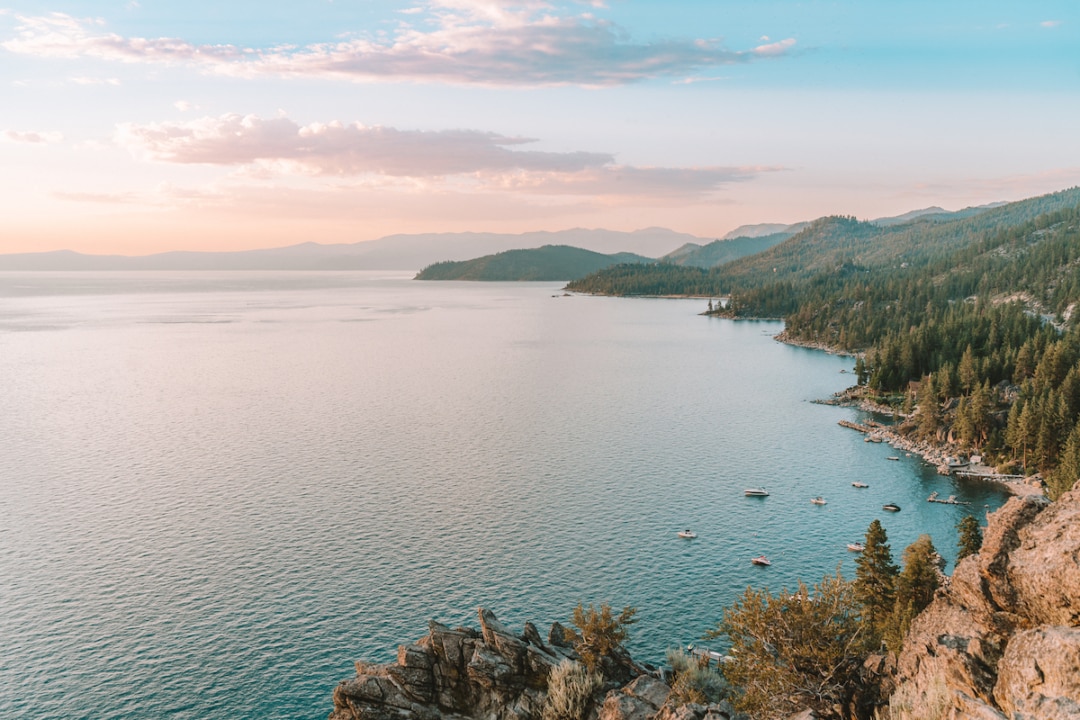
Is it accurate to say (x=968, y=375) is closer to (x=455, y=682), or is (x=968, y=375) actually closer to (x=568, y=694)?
(x=568, y=694)

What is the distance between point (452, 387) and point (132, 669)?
13393 cm

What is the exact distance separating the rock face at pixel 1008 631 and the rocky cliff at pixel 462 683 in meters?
18.3

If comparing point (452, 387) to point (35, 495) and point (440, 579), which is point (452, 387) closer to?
point (35, 495)

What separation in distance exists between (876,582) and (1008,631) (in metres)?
39.1

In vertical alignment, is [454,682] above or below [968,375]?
below

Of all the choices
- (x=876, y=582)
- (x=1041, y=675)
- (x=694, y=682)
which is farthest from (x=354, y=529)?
(x=1041, y=675)

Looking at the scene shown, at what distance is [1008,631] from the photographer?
32.9 metres

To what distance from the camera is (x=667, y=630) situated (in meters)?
70.4

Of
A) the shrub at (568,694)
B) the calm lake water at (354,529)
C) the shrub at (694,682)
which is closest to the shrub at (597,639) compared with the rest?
the shrub at (568,694)

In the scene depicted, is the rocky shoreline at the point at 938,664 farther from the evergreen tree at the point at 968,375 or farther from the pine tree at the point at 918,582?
the evergreen tree at the point at 968,375

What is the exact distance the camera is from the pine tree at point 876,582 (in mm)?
67438

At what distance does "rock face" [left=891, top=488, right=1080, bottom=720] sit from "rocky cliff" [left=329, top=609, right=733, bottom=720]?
1834 centimetres

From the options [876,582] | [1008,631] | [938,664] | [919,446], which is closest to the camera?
[938,664]

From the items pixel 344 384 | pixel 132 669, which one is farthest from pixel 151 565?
pixel 344 384
